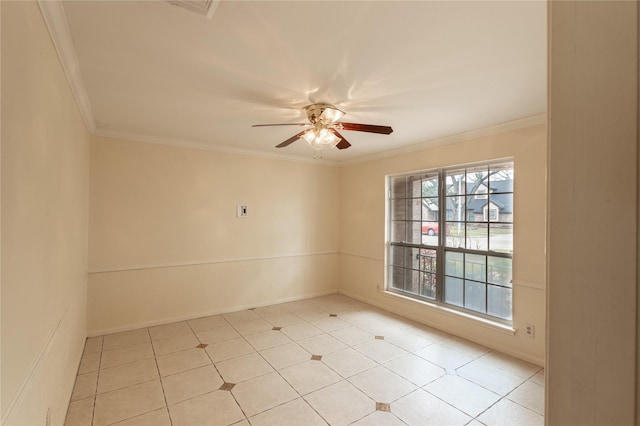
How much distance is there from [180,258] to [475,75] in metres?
3.95

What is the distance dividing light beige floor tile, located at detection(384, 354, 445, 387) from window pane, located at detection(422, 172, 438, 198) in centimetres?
211

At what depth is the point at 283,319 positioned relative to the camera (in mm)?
4215

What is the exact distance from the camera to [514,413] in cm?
229

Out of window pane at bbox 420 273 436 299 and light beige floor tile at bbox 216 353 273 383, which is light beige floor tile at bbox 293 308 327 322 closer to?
light beige floor tile at bbox 216 353 273 383

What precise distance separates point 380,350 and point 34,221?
313cm

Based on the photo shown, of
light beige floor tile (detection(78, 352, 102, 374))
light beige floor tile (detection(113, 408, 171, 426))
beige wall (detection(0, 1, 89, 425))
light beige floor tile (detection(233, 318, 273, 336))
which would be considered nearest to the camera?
beige wall (detection(0, 1, 89, 425))

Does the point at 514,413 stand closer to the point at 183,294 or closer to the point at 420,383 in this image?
the point at 420,383

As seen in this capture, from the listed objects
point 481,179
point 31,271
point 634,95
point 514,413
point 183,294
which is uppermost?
point 481,179

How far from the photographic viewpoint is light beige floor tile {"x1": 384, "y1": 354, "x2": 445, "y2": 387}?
2.76 metres

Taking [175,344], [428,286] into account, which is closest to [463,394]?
[428,286]

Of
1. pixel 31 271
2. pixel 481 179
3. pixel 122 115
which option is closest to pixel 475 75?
pixel 481 179

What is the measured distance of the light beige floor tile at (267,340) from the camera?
3406 mm

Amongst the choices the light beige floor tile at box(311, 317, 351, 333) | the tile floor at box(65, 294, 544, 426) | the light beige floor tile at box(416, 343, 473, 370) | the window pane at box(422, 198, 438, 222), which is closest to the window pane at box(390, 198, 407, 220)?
the window pane at box(422, 198, 438, 222)

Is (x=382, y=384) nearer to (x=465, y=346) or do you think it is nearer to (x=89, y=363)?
(x=465, y=346)
